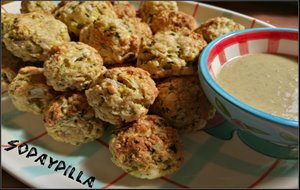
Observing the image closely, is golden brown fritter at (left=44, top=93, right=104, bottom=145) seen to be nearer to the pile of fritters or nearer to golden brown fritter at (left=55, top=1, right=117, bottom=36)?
the pile of fritters

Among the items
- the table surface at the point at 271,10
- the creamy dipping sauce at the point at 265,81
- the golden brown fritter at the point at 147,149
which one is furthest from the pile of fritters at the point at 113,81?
the table surface at the point at 271,10

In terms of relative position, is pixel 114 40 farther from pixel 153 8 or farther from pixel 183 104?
pixel 153 8

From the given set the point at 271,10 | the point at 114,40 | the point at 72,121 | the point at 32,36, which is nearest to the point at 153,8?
the point at 114,40

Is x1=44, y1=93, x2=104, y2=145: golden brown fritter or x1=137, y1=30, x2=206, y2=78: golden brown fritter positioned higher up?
x1=137, y1=30, x2=206, y2=78: golden brown fritter

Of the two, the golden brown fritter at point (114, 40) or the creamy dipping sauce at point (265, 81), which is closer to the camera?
the creamy dipping sauce at point (265, 81)

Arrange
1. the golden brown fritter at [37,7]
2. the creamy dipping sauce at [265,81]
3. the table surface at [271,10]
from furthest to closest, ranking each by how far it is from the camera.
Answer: the table surface at [271,10], the golden brown fritter at [37,7], the creamy dipping sauce at [265,81]

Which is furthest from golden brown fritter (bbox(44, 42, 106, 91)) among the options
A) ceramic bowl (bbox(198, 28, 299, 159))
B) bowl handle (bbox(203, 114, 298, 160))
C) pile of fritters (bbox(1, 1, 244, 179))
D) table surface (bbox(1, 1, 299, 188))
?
table surface (bbox(1, 1, 299, 188))

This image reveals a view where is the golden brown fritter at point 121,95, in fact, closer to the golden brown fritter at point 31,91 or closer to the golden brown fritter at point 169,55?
the golden brown fritter at point 169,55
